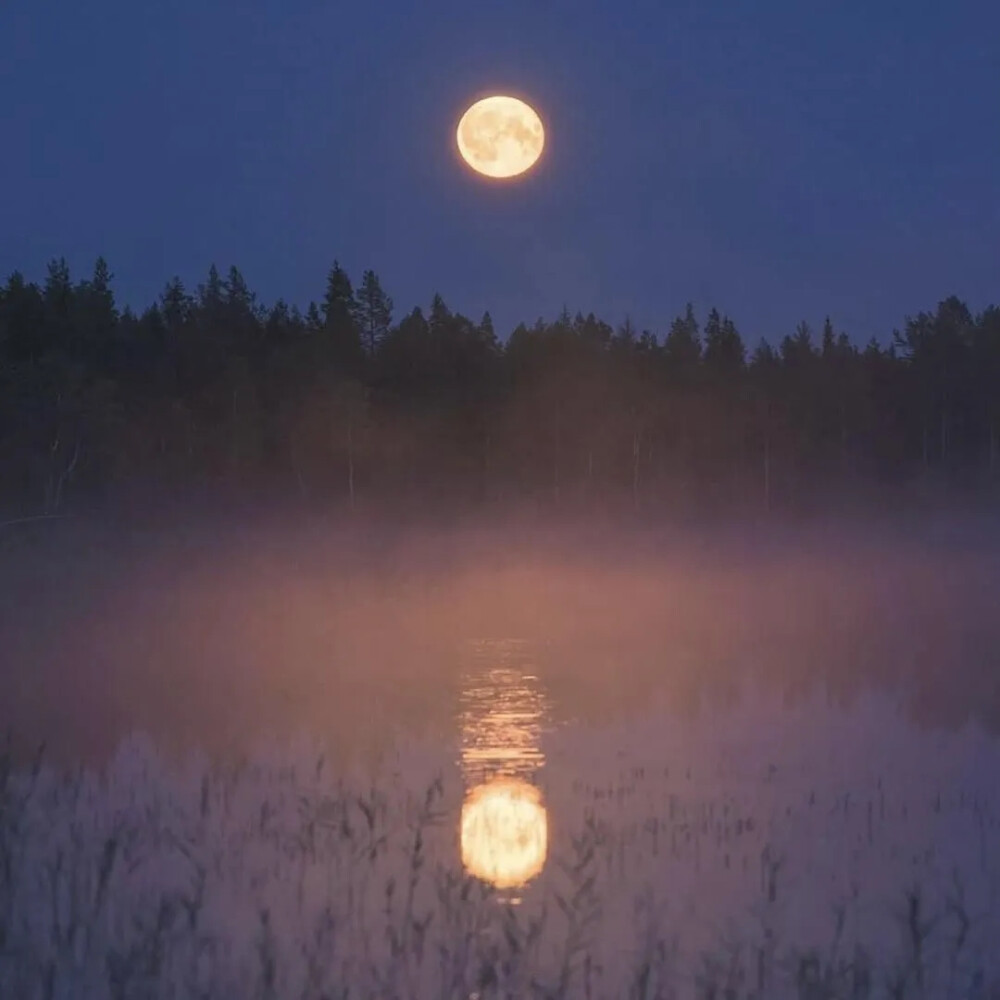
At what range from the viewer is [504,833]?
879cm

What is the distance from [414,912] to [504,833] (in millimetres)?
1735

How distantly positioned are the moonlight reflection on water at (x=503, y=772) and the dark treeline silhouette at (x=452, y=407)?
110ft

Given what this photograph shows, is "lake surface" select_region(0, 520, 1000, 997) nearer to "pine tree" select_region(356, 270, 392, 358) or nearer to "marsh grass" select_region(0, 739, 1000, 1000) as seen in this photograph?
"marsh grass" select_region(0, 739, 1000, 1000)

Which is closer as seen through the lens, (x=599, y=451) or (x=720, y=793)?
(x=720, y=793)

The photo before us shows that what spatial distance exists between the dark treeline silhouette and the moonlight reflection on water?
33.5 metres

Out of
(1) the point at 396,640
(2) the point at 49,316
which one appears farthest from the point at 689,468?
(1) the point at 396,640

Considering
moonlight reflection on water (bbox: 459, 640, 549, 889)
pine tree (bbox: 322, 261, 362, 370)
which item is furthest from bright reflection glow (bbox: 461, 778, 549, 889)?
pine tree (bbox: 322, 261, 362, 370)

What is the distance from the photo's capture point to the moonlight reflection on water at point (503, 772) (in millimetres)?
8172

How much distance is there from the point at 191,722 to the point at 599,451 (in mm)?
56795

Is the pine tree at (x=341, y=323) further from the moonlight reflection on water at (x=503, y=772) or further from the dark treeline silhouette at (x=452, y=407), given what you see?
the moonlight reflection on water at (x=503, y=772)

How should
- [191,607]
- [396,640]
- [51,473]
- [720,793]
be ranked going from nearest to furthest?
[720,793] → [396,640] → [191,607] → [51,473]

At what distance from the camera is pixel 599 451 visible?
228ft

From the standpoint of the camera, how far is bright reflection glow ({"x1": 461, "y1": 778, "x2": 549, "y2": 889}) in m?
7.90

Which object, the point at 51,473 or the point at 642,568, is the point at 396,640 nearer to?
the point at 642,568
